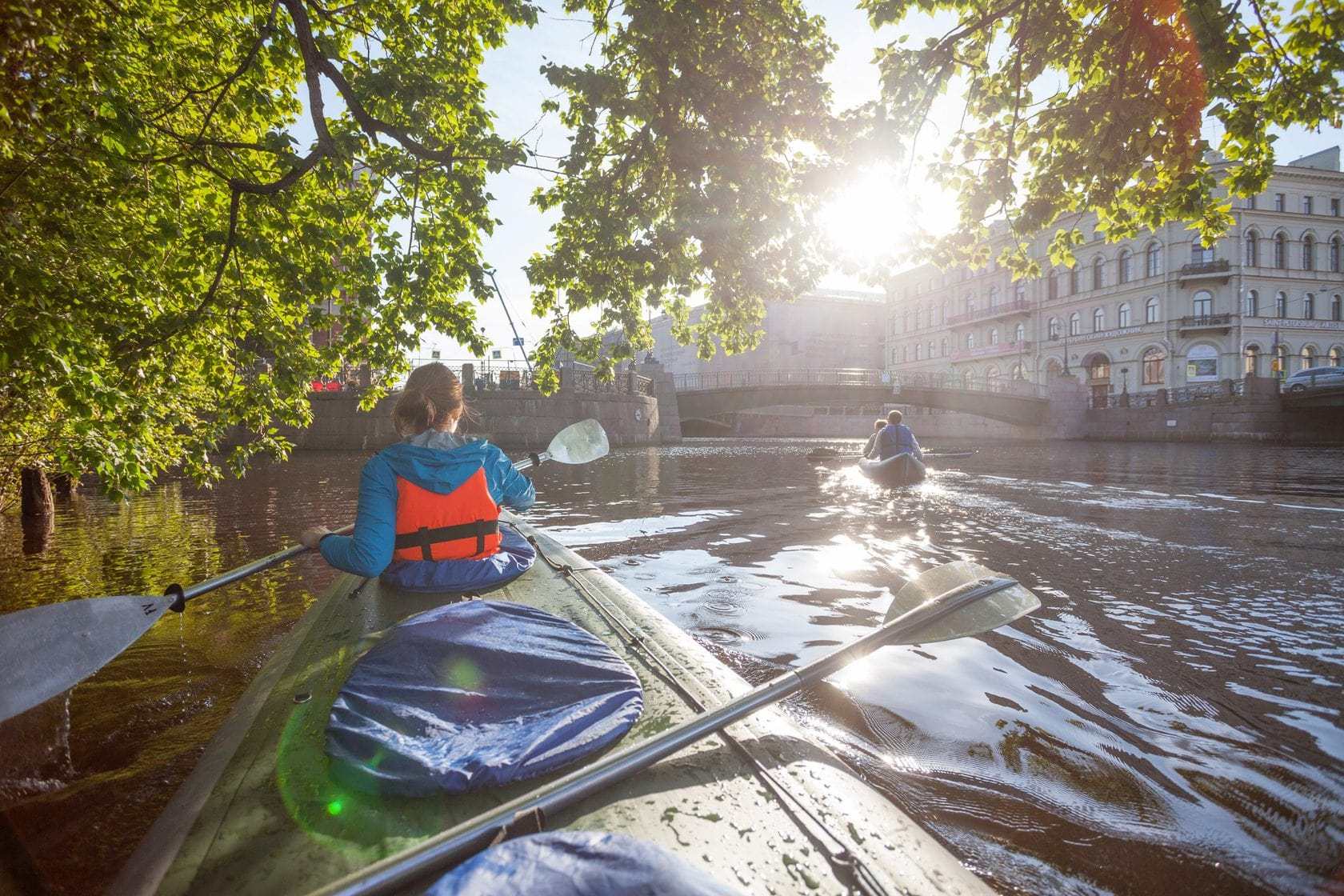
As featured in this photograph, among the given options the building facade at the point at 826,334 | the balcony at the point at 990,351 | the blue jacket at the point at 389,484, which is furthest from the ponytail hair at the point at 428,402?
the building facade at the point at 826,334

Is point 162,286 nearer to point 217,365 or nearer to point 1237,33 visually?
point 217,365

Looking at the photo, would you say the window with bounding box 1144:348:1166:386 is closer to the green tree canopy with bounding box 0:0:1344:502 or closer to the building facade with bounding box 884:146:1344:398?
the building facade with bounding box 884:146:1344:398

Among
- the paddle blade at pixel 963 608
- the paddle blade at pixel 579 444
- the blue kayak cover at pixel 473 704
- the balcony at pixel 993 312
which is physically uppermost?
the balcony at pixel 993 312

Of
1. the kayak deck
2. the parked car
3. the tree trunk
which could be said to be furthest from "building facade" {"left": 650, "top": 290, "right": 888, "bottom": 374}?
the kayak deck

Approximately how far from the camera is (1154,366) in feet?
129

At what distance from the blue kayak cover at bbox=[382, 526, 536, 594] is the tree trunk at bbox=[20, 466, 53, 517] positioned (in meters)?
9.89

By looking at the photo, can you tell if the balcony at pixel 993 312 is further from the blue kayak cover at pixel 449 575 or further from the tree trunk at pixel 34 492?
the tree trunk at pixel 34 492

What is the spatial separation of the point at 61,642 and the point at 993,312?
54476 millimetres

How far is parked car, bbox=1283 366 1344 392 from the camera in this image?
87.1 feet

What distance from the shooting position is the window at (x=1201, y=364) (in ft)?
122

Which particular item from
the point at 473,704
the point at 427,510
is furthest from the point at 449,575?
the point at 473,704

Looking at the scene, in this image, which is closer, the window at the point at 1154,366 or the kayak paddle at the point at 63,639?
the kayak paddle at the point at 63,639

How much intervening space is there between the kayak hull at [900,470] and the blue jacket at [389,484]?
11011mm

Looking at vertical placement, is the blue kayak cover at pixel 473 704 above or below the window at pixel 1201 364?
below
